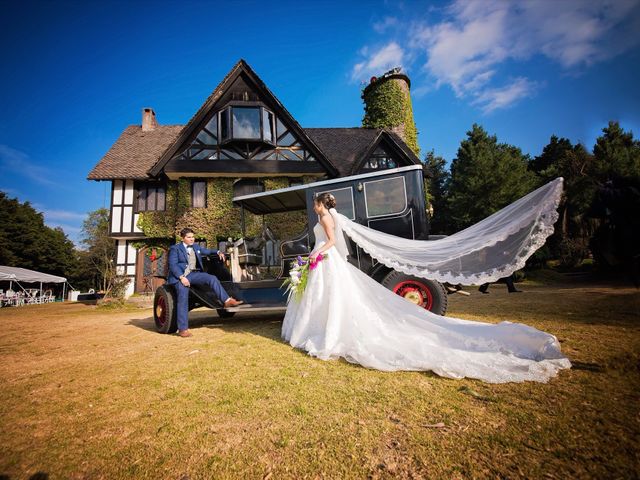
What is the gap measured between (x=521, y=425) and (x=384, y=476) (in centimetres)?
102

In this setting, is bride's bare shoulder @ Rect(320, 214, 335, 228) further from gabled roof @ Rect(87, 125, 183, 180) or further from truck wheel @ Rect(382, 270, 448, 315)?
gabled roof @ Rect(87, 125, 183, 180)

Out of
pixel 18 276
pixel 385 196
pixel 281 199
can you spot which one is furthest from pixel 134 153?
pixel 385 196

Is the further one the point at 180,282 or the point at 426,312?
the point at 180,282

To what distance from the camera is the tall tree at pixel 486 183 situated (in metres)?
22.4

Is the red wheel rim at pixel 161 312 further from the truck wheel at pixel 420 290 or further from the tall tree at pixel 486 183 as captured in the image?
the tall tree at pixel 486 183

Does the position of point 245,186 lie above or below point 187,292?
above

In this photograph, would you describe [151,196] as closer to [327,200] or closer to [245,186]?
[245,186]

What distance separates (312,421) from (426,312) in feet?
7.80

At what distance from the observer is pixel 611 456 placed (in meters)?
1.43

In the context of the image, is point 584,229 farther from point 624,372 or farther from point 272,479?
point 272,479

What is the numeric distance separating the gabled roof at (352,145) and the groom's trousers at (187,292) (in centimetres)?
1189

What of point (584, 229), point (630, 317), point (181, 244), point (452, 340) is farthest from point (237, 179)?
point (584, 229)

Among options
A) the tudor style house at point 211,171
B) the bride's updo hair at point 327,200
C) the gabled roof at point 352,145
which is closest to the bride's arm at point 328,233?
the bride's updo hair at point 327,200

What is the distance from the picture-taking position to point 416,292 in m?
4.93
